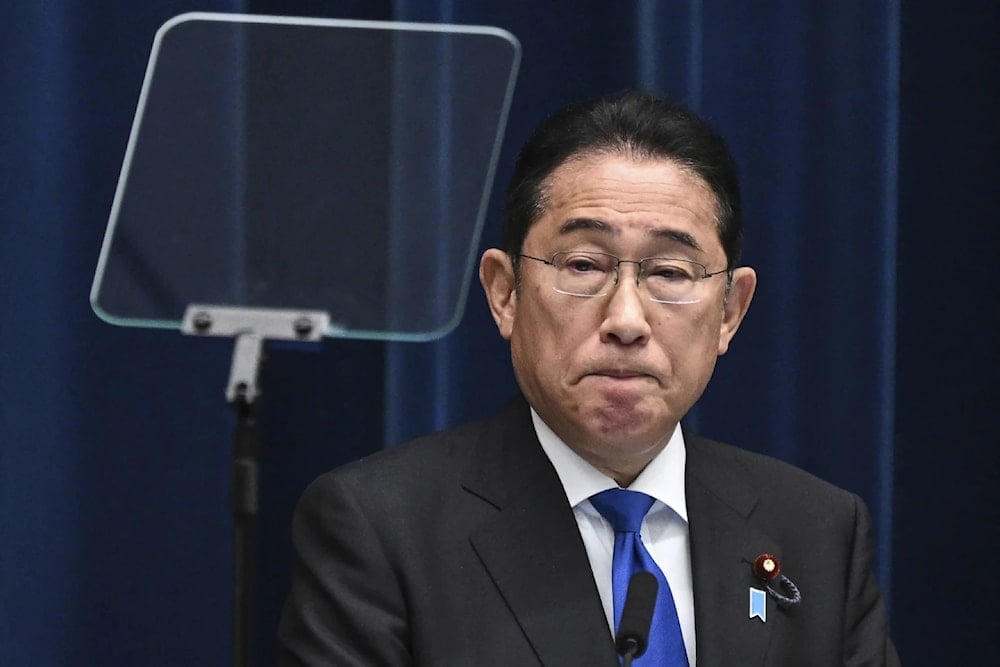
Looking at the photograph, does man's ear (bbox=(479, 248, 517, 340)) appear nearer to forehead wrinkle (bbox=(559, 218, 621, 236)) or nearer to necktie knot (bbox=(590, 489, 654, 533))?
forehead wrinkle (bbox=(559, 218, 621, 236))

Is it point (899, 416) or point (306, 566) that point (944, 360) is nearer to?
point (899, 416)

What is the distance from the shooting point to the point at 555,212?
175 centimetres

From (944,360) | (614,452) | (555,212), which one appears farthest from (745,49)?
(614,452)

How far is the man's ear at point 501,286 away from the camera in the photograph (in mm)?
1812

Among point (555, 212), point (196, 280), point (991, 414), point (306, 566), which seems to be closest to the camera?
point (196, 280)

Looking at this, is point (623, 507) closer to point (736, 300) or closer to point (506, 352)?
point (736, 300)

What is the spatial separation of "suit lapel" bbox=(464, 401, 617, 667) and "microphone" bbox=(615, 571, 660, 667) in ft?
0.82

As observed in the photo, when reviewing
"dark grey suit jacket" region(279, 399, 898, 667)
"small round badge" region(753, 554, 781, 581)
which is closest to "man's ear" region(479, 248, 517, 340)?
A: "dark grey suit jacket" region(279, 399, 898, 667)

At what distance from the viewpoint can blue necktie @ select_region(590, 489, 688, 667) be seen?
1627mm

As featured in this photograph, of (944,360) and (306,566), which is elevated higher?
(944,360)

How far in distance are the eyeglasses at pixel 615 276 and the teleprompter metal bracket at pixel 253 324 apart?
1.41 ft

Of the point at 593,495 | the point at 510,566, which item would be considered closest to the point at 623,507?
the point at 593,495

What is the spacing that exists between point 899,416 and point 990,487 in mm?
190

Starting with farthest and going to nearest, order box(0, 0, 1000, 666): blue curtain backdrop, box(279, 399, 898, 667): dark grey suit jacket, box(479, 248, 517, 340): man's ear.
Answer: box(0, 0, 1000, 666): blue curtain backdrop → box(479, 248, 517, 340): man's ear → box(279, 399, 898, 667): dark grey suit jacket
